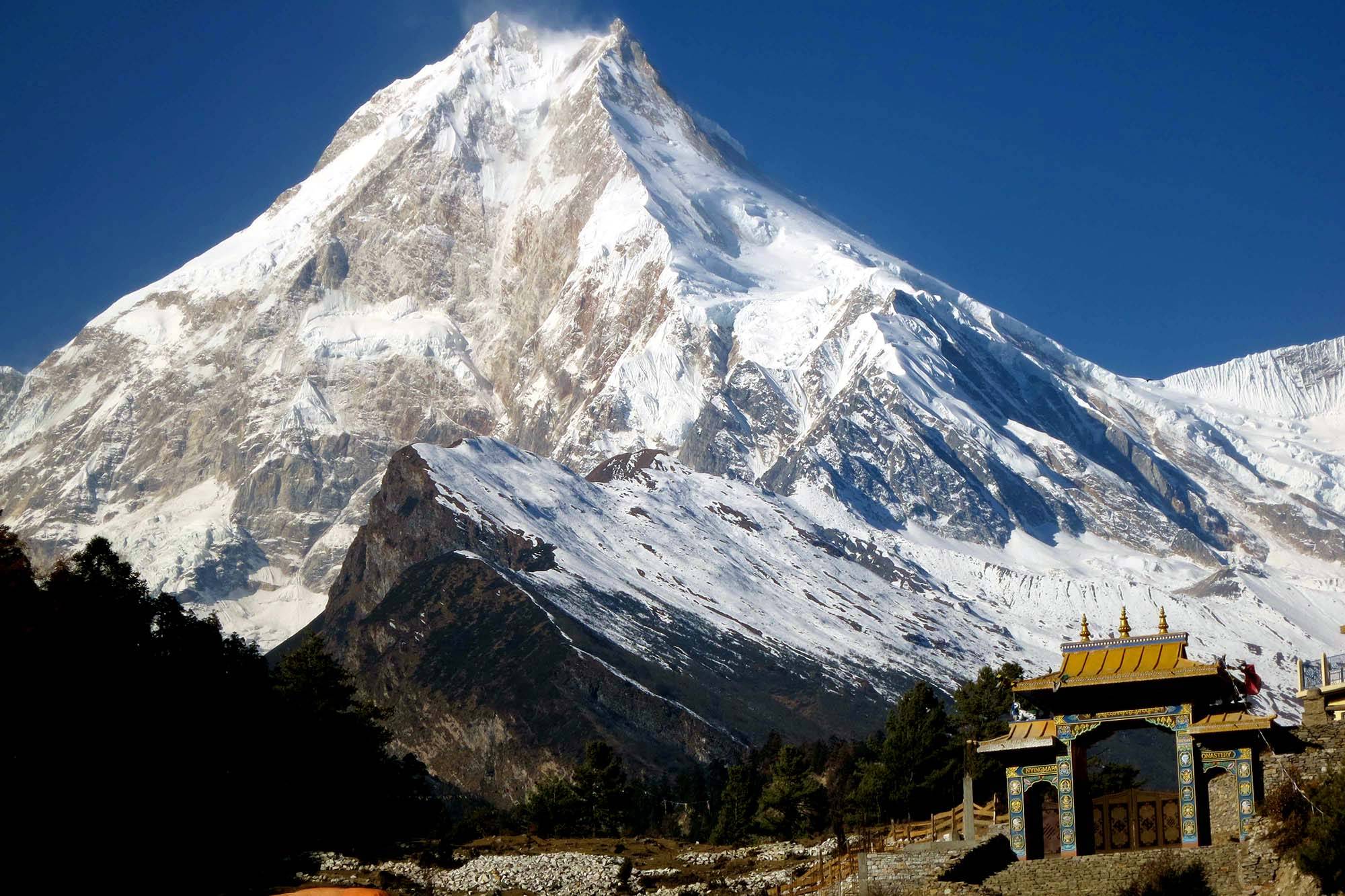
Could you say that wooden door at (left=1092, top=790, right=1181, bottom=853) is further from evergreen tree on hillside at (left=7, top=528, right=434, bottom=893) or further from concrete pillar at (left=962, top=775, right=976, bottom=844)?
evergreen tree on hillside at (left=7, top=528, right=434, bottom=893)

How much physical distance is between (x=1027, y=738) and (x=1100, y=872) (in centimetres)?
475

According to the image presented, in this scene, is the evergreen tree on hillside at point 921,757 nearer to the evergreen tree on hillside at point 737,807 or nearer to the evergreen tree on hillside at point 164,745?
the evergreen tree on hillside at point 737,807

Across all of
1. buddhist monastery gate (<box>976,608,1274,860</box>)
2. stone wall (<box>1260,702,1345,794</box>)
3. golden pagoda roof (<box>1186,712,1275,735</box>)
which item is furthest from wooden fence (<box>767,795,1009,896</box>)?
stone wall (<box>1260,702,1345,794</box>)

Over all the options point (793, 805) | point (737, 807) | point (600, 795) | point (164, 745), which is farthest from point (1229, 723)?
point (737, 807)

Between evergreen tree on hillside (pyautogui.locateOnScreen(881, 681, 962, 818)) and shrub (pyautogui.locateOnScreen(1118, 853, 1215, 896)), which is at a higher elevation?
evergreen tree on hillside (pyautogui.locateOnScreen(881, 681, 962, 818))

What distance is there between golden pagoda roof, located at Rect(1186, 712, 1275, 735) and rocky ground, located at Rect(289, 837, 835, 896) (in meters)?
16.2

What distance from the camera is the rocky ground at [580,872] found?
70062 millimetres

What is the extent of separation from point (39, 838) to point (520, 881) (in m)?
16.9

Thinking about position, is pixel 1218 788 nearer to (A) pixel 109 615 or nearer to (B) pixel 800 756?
(A) pixel 109 615

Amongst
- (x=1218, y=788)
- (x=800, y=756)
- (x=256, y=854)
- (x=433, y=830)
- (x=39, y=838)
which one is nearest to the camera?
(x=1218, y=788)

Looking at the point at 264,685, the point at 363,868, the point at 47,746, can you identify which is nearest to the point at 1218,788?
the point at 363,868

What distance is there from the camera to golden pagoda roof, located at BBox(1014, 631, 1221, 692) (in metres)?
58.6

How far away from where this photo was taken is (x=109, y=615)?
247 ft

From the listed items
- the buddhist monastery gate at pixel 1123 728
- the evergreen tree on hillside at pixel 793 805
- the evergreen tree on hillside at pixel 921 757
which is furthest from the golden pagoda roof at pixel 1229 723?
the evergreen tree on hillside at pixel 793 805
